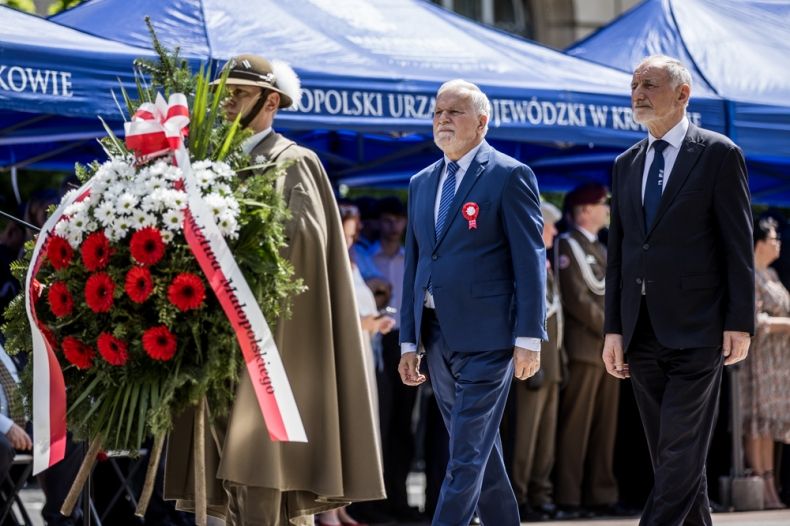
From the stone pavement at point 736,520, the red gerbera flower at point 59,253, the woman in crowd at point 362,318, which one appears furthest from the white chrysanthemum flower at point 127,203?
the stone pavement at point 736,520

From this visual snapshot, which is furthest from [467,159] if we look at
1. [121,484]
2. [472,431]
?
[121,484]

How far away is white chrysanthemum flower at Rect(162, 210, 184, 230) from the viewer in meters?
4.85

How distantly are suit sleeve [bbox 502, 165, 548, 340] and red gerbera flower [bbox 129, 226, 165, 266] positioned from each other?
1804 millimetres

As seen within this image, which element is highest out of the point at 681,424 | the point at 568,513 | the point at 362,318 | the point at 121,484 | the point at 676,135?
the point at 676,135

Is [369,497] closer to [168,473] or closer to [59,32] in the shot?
[168,473]

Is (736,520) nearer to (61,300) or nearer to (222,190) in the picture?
(222,190)

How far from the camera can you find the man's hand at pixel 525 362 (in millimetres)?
5914

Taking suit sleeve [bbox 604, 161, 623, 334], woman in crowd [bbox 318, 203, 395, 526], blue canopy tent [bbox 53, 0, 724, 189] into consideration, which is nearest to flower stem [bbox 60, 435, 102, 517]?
suit sleeve [bbox 604, 161, 623, 334]

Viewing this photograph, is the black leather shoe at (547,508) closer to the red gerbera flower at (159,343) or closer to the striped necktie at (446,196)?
the striped necktie at (446,196)

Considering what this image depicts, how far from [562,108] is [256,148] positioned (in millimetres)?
3363

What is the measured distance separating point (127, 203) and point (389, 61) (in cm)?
369

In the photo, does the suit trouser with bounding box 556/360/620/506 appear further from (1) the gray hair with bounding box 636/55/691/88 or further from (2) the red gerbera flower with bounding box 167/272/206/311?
(2) the red gerbera flower with bounding box 167/272/206/311

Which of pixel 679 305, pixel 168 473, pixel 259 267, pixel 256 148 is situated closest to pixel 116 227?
pixel 259 267

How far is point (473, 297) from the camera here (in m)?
6.07
